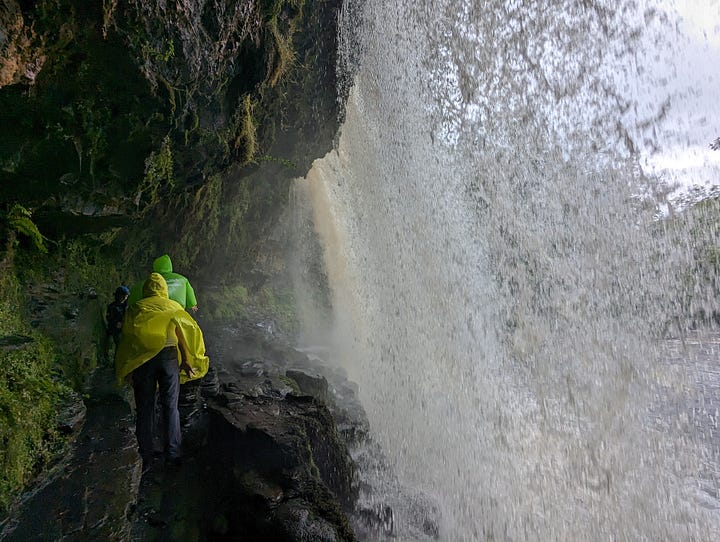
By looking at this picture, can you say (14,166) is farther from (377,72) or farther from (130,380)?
(377,72)

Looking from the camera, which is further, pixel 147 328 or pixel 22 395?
pixel 147 328

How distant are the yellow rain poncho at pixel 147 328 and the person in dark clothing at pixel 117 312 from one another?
2159 millimetres

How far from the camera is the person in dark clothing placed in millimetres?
6148

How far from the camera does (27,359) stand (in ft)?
13.4

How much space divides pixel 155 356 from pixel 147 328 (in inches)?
11.5

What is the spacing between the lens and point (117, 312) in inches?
244

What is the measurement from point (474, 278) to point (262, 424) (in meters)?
14.4

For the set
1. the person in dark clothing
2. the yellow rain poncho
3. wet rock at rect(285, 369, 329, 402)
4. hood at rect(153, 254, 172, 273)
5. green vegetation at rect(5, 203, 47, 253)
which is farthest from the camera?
wet rock at rect(285, 369, 329, 402)

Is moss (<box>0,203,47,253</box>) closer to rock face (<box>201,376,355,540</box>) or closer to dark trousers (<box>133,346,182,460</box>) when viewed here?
dark trousers (<box>133,346,182,460</box>)

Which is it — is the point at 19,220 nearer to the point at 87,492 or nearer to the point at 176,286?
the point at 176,286

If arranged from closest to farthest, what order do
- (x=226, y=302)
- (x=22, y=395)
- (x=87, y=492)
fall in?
(x=87, y=492) < (x=22, y=395) < (x=226, y=302)

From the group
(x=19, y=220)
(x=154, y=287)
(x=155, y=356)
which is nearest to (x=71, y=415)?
(x=155, y=356)

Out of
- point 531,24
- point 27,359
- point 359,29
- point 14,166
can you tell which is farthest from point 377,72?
point 27,359

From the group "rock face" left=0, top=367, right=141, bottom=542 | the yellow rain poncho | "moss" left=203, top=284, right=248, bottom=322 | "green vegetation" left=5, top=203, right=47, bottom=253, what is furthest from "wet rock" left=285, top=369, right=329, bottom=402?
"green vegetation" left=5, top=203, right=47, bottom=253
